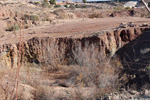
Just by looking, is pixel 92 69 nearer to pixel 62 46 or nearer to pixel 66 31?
pixel 62 46

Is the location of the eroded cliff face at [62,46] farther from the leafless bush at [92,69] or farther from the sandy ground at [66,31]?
the sandy ground at [66,31]

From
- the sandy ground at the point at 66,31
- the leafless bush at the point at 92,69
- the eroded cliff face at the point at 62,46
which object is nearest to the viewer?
the leafless bush at the point at 92,69

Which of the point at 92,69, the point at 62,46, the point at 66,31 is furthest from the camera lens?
the point at 66,31

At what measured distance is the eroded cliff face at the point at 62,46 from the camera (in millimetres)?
11398

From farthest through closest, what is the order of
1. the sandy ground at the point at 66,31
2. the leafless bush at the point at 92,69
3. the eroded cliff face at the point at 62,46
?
the sandy ground at the point at 66,31 → the eroded cliff face at the point at 62,46 → the leafless bush at the point at 92,69

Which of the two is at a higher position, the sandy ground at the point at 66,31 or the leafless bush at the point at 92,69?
the sandy ground at the point at 66,31

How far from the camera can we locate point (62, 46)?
39.7 feet

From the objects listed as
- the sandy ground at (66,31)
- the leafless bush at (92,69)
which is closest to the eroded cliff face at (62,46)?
the leafless bush at (92,69)

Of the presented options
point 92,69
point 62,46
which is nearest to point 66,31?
point 62,46

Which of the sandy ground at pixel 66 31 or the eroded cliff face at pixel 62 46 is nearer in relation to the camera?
the eroded cliff face at pixel 62 46

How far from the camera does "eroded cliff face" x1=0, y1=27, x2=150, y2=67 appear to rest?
11.4 m

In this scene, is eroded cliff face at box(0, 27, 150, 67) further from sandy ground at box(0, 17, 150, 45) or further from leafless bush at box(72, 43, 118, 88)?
sandy ground at box(0, 17, 150, 45)

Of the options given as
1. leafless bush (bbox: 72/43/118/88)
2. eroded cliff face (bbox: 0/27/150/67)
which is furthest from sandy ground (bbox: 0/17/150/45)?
leafless bush (bbox: 72/43/118/88)

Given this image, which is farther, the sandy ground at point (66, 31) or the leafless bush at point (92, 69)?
the sandy ground at point (66, 31)
